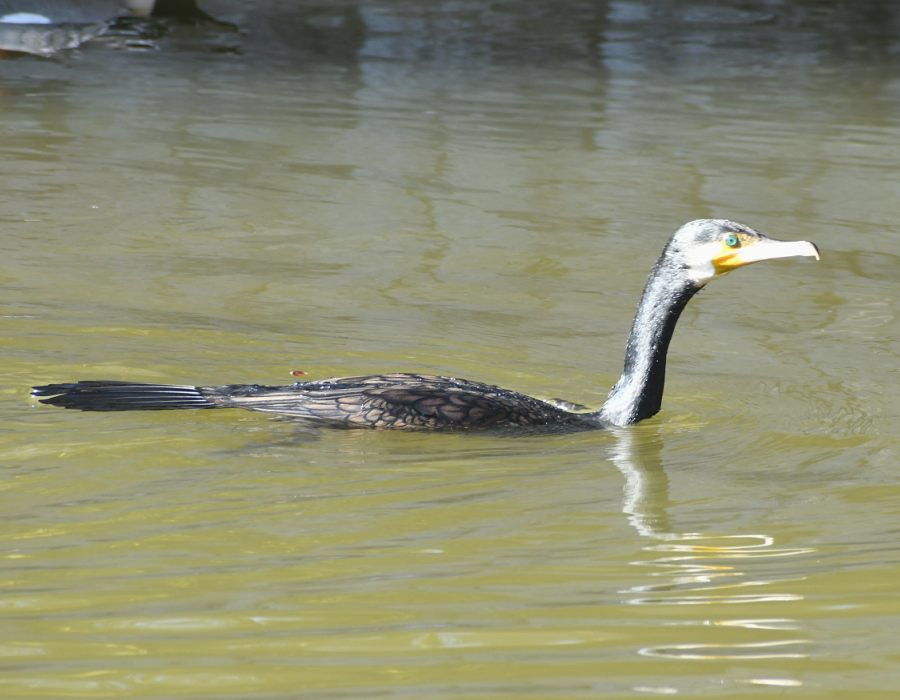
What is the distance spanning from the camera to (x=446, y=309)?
8492 millimetres

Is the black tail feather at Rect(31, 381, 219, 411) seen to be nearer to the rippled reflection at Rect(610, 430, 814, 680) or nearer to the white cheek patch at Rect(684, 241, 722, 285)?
the rippled reflection at Rect(610, 430, 814, 680)

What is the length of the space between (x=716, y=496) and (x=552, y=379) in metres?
1.77

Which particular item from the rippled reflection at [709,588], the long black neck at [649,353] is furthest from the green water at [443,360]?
the long black neck at [649,353]

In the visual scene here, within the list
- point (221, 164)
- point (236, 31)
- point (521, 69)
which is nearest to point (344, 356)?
point (221, 164)

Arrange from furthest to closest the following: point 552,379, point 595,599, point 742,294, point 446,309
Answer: point 742,294 → point 446,309 → point 552,379 → point 595,599

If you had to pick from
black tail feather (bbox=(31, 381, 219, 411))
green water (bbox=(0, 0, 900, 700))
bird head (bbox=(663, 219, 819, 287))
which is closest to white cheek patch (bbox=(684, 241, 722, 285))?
bird head (bbox=(663, 219, 819, 287))

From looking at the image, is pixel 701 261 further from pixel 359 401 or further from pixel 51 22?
pixel 51 22

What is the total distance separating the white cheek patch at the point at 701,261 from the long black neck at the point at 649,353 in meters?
0.09

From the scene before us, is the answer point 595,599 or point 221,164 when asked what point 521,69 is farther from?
point 595,599

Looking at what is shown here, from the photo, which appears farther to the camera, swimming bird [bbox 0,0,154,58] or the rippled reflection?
swimming bird [bbox 0,0,154,58]

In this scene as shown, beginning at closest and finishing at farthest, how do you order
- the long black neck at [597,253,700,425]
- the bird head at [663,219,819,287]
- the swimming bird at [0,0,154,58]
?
the bird head at [663,219,819,287]
the long black neck at [597,253,700,425]
the swimming bird at [0,0,154,58]

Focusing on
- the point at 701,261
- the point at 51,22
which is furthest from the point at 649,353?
the point at 51,22

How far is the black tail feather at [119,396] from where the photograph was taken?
6.54 meters

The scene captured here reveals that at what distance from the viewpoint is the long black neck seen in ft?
22.1
